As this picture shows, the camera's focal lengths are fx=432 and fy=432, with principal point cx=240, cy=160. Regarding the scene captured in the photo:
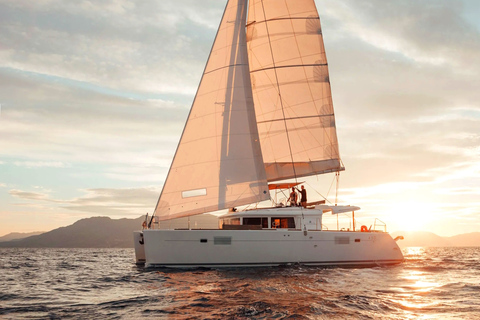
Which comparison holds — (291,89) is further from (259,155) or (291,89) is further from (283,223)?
(283,223)

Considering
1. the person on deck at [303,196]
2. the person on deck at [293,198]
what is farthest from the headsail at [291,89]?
the person on deck at [293,198]

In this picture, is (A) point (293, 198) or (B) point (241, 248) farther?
(A) point (293, 198)

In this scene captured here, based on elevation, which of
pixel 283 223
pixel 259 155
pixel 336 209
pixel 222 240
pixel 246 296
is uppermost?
pixel 259 155

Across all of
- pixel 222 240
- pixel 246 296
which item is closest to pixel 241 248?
pixel 222 240

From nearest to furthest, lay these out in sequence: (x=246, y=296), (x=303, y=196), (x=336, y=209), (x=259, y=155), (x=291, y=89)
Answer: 1. (x=246, y=296)
2. (x=259, y=155)
3. (x=336, y=209)
4. (x=303, y=196)
5. (x=291, y=89)

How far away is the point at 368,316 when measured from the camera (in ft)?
35.7

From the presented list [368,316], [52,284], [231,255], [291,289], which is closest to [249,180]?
[231,255]

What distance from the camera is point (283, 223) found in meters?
22.8

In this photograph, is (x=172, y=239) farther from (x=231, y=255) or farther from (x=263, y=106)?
(x=263, y=106)

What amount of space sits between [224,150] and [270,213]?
14.0 ft

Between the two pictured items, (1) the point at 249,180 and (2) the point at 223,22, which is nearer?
(1) the point at 249,180

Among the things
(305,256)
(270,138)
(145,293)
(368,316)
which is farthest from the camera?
(270,138)

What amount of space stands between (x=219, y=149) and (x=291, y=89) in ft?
22.1

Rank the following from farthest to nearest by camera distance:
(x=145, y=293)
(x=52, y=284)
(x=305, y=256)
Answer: (x=305, y=256) < (x=52, y=284) < (x=145, y=293)
